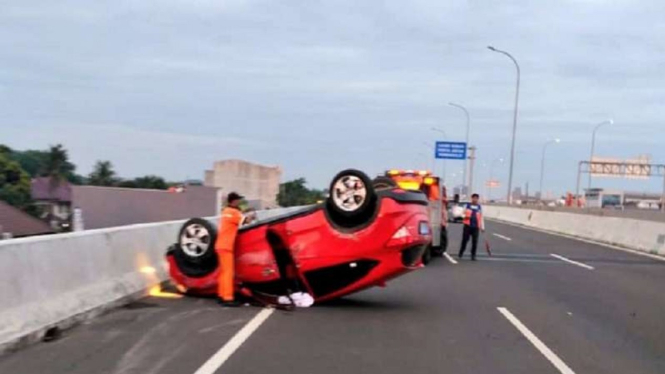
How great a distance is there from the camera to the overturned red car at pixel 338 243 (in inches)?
473

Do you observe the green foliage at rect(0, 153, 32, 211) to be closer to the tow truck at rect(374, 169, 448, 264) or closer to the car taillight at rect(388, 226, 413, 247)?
the tow truck at rect(374, 169, 448, 264)

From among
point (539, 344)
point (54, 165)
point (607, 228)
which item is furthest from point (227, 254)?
point (54, 165)

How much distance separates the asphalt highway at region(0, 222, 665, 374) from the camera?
8.37 metres

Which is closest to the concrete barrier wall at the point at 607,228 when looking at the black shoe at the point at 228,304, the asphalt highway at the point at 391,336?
the asphalt highway at the point at 391,336

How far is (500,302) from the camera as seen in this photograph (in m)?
13.7

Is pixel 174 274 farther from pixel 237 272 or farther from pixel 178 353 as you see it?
pixel 178 353

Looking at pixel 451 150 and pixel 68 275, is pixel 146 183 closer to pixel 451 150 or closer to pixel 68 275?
pixel 451 150

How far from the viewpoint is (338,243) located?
12.1m

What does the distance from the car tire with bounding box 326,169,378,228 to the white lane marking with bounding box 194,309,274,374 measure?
64.6 inches

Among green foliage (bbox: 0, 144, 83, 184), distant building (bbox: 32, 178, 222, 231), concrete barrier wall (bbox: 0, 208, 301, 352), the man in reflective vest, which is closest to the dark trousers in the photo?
the man in reflective vest

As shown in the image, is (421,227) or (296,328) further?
(421,227)

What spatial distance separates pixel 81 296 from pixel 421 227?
15.2 ft

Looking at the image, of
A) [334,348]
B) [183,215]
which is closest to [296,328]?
[334,348]

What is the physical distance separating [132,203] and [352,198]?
1370 inches
